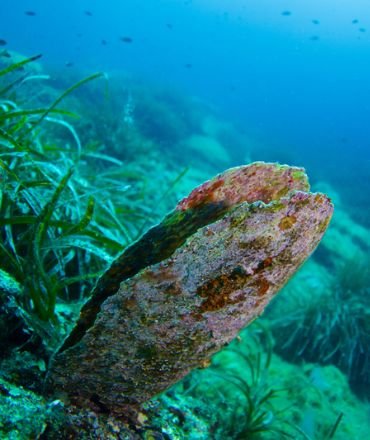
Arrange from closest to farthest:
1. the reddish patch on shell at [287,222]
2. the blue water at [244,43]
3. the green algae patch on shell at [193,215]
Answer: the reddish patch on shell at [287,222] < the green algae patch on shell at [193,215] < the blue water at [244,43]

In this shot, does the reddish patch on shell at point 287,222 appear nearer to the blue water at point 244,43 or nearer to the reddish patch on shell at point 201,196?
the reddish patch on shell at point 201,196

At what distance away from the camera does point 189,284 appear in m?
1.11

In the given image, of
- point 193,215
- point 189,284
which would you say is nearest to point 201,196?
point 193,215

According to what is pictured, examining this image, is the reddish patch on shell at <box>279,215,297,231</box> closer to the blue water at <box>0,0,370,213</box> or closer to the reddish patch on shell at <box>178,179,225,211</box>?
the reddish patch on shell at <box>178,179,225,211</box>

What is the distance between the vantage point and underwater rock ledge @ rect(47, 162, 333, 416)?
41.4 inches

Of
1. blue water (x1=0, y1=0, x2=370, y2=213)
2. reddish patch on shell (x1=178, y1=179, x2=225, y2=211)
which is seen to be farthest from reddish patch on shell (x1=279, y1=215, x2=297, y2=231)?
blue water (x1=0, y1=0, x2=370, y2=213)

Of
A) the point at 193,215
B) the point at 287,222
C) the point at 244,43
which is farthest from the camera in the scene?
the point at 244,43

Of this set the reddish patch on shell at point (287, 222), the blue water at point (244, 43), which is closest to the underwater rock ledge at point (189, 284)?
the reddish patch on shell at point (287, 222)

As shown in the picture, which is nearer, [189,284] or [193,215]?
[189,284]

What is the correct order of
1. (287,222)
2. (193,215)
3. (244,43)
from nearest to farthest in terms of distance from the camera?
(287,222) < (193,215) < (244,43)

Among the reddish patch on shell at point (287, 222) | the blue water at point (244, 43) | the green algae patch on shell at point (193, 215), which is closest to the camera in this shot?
the reddish patch on shell at point (287, 222)

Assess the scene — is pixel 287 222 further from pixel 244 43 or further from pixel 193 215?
pixel 244 43

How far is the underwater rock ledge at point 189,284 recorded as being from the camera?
3.45 ft

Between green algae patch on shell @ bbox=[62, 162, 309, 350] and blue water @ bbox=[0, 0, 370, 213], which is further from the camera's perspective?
blue water @ bbox=[0, 0, 370, 213]
